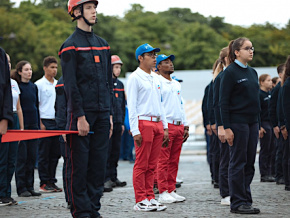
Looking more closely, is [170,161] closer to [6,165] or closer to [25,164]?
[6,165]

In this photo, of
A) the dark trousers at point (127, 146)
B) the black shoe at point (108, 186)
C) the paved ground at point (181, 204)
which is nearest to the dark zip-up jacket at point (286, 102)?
the paved ground at point (181, 204)

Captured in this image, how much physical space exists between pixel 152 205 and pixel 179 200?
1.00 meters

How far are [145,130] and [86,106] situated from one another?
151 centimetres

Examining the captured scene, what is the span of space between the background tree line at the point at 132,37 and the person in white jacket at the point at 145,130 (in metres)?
42.5

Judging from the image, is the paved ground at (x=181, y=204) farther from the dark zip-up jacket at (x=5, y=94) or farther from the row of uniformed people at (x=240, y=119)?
the dark zip-up jacket at (x=5, y=94)

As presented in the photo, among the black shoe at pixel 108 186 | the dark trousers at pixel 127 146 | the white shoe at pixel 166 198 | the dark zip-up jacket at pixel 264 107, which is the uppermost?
the dark zip-up jacket at pixel 264 107

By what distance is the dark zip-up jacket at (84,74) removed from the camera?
6117mm

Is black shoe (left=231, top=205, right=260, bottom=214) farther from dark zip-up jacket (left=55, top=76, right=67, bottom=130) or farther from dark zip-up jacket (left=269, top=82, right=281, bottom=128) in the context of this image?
dark zip-up jacket (left=269, top=82, right=281, bottom=128)

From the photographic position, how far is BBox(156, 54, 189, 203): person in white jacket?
8.72m

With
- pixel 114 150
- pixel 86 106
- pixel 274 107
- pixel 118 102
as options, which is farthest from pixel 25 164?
pixel 274 107

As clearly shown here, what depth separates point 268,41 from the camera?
78.4 meters

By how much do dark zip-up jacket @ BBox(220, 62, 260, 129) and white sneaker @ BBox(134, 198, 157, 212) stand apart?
144 centimetres

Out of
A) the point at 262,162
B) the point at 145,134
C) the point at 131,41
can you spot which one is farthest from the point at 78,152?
the point at 131,41

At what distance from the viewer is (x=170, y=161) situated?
8984mm
